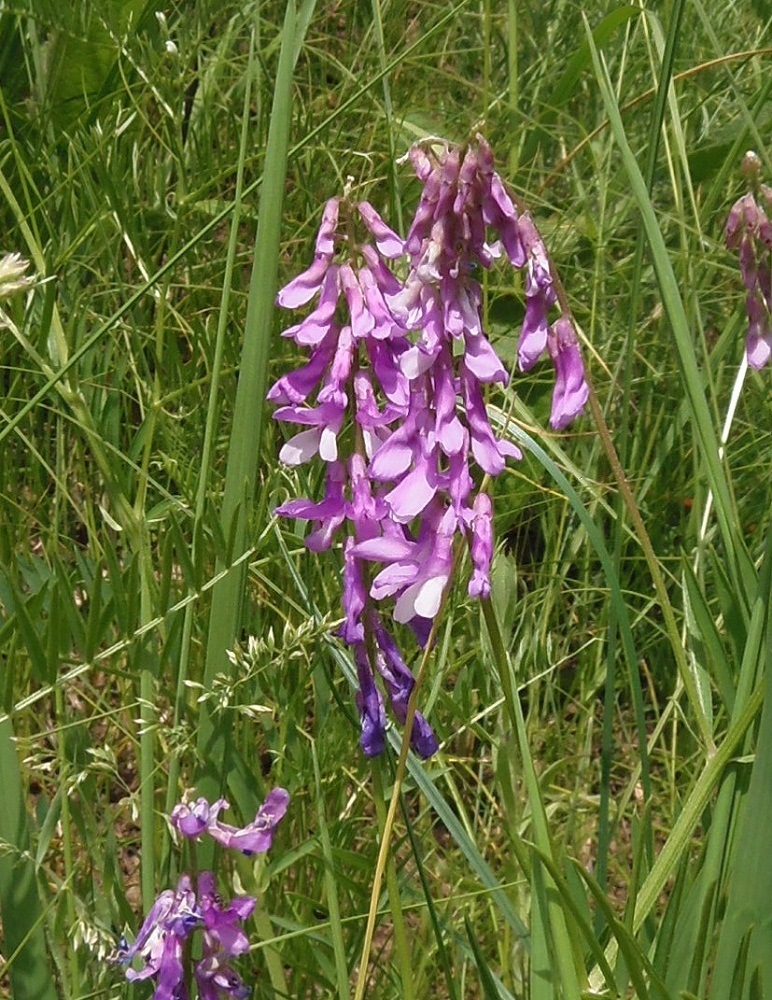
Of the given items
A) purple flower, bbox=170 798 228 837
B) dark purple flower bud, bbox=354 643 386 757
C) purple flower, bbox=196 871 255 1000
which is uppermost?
dark purple flower bud, bbox=354 643 386 757

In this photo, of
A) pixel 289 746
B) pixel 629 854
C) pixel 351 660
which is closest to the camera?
pixel 351 660

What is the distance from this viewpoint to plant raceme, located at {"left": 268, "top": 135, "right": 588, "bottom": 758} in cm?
82

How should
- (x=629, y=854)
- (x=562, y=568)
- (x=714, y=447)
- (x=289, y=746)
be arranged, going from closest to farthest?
(x=714, y=447)
(x=289, y=746)
(x=629, y=854)
(x=562, y=568)

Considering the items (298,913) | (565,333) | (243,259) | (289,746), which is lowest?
(298,913)

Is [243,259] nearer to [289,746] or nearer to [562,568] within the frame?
[562,568]

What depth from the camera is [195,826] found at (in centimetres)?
90

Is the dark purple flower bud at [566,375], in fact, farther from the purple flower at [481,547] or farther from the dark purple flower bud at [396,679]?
the dark purple flower bud at [396,679]

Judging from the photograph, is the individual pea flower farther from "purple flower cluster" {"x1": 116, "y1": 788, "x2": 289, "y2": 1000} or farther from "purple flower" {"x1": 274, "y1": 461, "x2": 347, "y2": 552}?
"purple flower" {"x1": 274, "y1": 461, "x2": 347, "y2": 552}

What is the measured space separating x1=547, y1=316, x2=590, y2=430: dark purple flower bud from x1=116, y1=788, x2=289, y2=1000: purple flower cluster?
1.12 ft

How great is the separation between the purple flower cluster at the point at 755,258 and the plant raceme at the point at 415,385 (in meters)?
0.15

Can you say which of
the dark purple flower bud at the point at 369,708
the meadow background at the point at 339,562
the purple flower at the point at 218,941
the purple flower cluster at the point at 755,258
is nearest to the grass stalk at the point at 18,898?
the meadow background at the point at 339,562

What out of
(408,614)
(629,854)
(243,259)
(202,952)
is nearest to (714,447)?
(408,614)

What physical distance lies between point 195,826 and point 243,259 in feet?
3.70

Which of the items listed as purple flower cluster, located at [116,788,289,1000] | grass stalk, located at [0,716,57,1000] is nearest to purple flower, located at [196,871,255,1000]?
purple flower cluster, located at [116,788,289,1000]
